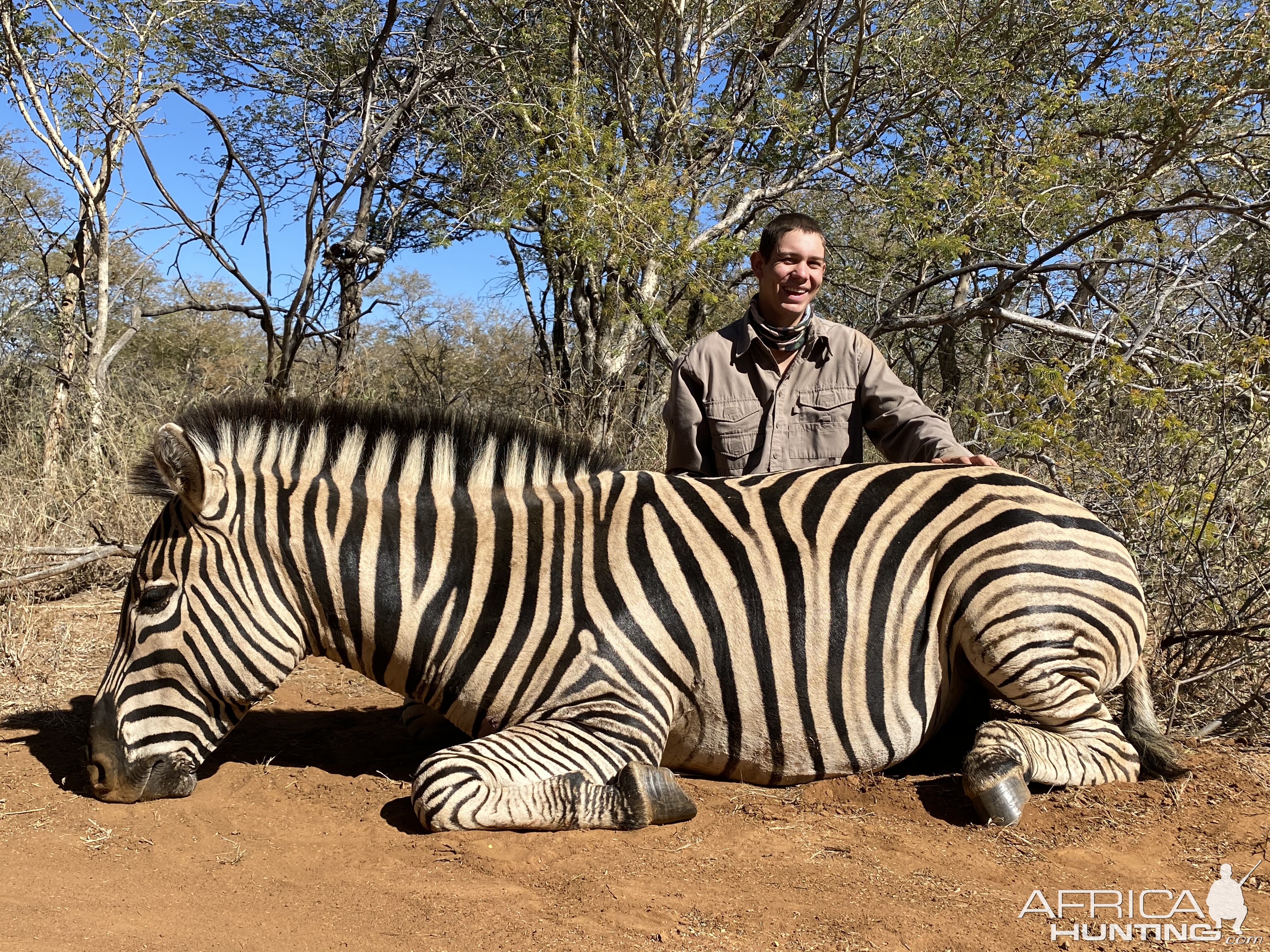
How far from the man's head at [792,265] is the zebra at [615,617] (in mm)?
1285

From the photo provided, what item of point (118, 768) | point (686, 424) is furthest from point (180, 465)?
point (686, 424)

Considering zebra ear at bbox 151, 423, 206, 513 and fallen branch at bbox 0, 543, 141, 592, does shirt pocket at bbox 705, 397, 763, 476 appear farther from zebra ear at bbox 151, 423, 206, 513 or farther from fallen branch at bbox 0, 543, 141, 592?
fallen branch at bbox 0, 543, 141, 592

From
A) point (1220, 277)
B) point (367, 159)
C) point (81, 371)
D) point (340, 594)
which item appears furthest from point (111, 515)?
point (1220, 277)

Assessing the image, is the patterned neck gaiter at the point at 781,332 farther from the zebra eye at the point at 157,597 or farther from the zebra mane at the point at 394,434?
the zebra eye at the point at 157,597

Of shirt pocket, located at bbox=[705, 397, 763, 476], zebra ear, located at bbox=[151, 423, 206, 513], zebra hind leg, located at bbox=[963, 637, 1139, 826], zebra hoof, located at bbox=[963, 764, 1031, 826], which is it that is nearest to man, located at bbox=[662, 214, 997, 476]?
shirt pocket, located at bbox=[705, 397, 763, 476]

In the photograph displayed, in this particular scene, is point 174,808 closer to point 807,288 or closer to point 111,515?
point 807,288

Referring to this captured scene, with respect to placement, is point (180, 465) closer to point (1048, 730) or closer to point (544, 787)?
point (544, 787)

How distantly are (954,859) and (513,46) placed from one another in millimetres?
9165

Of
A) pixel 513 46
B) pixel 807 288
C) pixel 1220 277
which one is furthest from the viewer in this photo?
pixel 513 46

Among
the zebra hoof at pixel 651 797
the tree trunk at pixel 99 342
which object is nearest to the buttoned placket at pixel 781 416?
the zebra hoof at pixel 651 797

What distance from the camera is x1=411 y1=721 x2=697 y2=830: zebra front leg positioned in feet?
10.1

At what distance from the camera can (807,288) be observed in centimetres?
449

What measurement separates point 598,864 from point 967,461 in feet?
7.30

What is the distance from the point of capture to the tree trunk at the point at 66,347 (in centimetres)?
780
